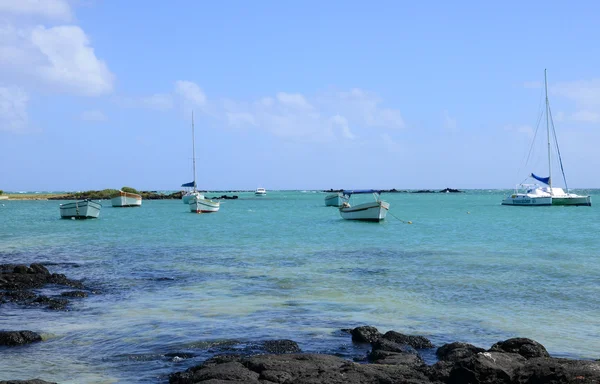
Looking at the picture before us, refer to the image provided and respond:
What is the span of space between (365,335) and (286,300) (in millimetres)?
5229

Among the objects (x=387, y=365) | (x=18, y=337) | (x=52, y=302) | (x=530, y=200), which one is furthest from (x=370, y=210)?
(x=387, y=365)

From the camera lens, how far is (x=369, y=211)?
2014 inches

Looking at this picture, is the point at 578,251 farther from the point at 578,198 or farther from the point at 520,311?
the point at 578,198

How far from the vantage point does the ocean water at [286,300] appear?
447 inches

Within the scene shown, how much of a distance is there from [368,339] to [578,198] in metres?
75.0

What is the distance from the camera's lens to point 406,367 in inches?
360

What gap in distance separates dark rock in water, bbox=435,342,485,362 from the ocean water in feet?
4.62

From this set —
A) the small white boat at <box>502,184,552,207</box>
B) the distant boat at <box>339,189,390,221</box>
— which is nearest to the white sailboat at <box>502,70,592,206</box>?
the small white boat at <box>502,184,552,207</box>

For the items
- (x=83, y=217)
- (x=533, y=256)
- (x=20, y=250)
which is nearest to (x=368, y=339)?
(x=533, y=256)

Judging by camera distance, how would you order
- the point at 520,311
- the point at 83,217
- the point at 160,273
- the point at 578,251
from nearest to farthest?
the point at 520,311, the point at 160,273, the point at 578,251, the point at 83,217

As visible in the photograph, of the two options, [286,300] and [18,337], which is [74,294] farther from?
[286,300]

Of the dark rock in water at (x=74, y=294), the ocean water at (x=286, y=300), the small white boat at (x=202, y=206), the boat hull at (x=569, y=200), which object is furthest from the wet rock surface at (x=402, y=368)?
the boat hull at (x=569, y=200)

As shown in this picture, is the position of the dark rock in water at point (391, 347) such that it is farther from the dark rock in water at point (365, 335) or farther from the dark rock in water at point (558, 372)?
the dark rock in water at point (558, 372)

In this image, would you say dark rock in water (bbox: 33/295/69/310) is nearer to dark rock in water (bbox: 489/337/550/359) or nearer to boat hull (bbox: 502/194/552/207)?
dark rock in water (bbox: 489/337/550/359)
